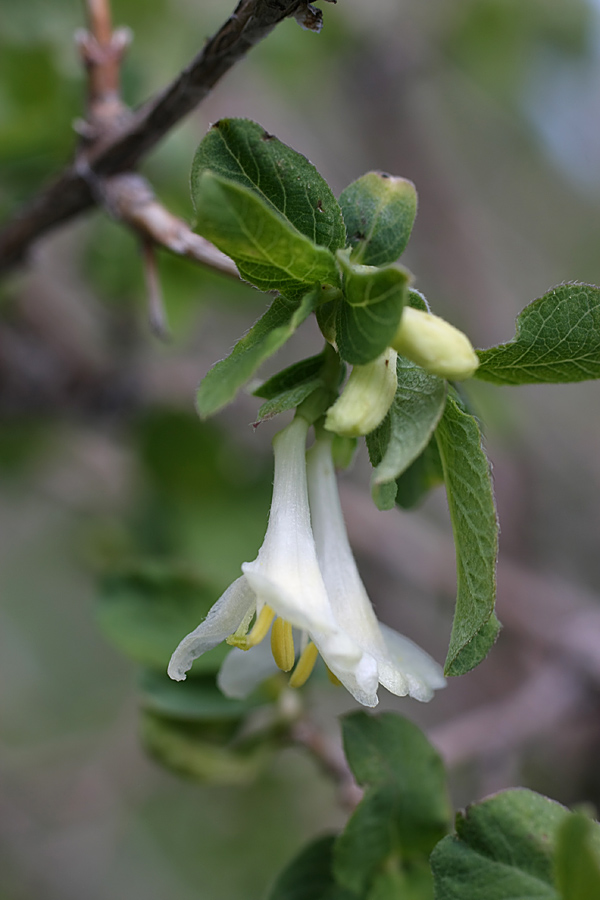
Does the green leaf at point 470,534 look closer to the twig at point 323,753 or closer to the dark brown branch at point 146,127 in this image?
the dark brown branch at point 146,127

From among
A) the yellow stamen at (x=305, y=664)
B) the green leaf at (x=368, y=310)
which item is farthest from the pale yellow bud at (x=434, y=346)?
the yellow stamen at (x=305, y=664)

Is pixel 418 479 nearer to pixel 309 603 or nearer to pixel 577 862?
pixel 309 603

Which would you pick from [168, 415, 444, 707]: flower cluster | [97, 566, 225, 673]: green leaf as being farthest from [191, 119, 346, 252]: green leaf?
[97, 566, 225, 673]: green leaf

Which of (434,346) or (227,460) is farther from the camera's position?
(227,460)

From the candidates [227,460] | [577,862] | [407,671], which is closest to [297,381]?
[407,671]

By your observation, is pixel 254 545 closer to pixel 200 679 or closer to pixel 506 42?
pixel 200 679

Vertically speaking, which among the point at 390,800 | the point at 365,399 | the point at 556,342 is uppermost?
the point at 556,342

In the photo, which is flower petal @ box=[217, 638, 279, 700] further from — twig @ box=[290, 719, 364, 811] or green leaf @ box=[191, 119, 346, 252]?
green leaf @ box=[191, 119, 346, 252]
